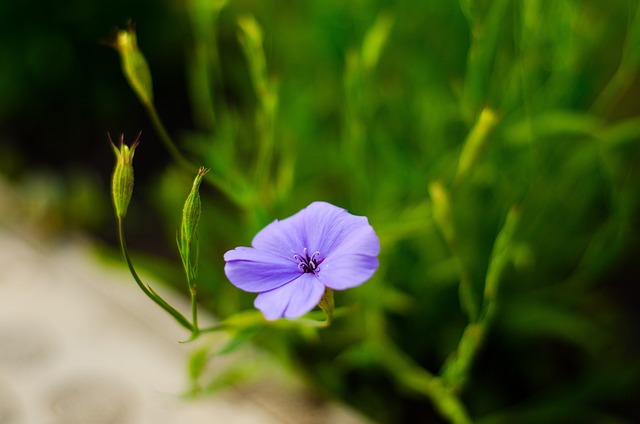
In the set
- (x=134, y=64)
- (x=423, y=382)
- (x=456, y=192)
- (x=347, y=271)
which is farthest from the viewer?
(x=456, y=192)

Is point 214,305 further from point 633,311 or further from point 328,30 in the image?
point 633,311

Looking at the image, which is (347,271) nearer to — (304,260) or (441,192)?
(304,260)

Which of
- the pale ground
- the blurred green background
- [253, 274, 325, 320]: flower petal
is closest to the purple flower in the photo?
[253, 274, 325, 320]: flower petal

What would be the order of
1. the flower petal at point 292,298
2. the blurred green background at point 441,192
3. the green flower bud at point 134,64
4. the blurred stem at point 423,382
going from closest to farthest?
the flower petal at point 292,298 < the green flower bud at point 134,64 < the blurred stem at point 423,382 < the blurred green background at point 441,192

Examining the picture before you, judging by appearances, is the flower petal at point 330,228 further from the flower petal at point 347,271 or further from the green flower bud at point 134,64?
the green flower bud at point 134,64

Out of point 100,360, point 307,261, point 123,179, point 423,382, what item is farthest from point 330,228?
point 100,360

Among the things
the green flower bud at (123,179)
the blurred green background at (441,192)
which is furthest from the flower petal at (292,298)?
the blurred green background at (441,192)

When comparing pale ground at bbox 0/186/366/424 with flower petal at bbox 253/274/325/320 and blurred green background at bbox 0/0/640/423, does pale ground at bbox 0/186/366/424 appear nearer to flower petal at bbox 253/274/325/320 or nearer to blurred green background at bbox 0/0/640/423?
blurred green background at bbox 0/0/640/423
